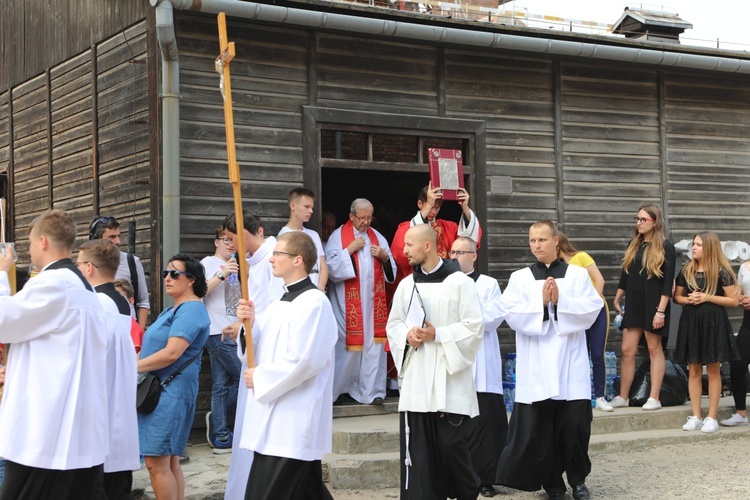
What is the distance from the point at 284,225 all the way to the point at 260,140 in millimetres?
832

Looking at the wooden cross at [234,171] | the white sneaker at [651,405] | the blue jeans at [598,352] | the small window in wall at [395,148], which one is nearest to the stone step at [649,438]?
the white sneaker at [651,405]

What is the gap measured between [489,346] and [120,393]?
139 inches

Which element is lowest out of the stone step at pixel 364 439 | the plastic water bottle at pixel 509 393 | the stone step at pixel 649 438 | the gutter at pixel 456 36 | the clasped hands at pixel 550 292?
the stone step at pixel 649 438

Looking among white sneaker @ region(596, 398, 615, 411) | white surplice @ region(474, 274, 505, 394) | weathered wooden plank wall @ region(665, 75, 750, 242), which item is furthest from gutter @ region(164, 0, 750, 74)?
white sneaker @ region(596, 398, 615, 411)

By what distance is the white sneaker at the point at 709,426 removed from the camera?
368 inches

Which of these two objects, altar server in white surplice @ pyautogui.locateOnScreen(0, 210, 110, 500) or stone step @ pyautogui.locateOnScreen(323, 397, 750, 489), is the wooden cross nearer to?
altar server in white surplice @ pyautogui.locateOnScreen(0, 210, 110, 500)

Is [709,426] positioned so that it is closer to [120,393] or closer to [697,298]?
[697,298]

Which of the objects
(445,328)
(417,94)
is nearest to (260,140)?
(417,94)

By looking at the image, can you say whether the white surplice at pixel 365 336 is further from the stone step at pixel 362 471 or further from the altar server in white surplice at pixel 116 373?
the altar server in white surplice at pixel 116 373

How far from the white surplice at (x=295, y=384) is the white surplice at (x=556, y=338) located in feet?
7.48

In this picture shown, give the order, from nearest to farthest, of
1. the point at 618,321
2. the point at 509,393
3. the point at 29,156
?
1. the point at 509,393
2. the point at 618,321
3. the point at 29,156

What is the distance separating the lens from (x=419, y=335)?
625 cm

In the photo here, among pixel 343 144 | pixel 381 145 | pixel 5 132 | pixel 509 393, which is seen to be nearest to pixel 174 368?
pixel 343 144

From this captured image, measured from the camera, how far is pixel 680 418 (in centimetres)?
968
